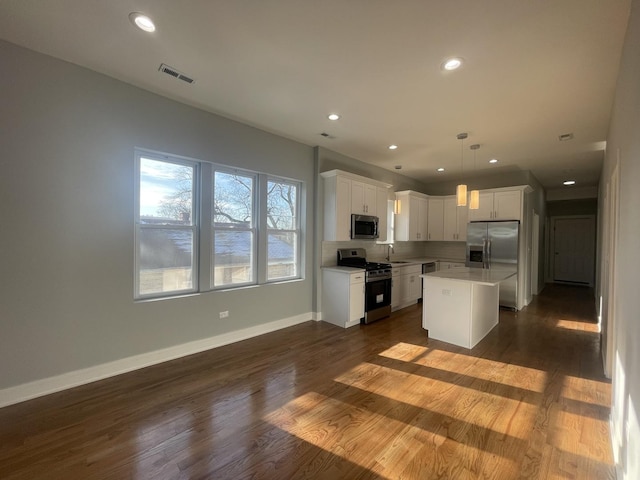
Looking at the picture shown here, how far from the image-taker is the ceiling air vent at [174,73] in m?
2.65

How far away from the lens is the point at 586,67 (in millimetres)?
2469

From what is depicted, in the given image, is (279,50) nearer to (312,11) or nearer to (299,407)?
(312,11)

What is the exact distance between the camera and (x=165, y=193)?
3.35 m

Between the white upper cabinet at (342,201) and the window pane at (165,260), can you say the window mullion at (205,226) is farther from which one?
the white upper cabinet at (342,201)

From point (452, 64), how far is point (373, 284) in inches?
130

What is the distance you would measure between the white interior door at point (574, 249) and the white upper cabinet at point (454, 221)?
492 cm

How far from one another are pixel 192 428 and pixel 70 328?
60.7 inches

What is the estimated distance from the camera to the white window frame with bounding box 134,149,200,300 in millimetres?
3088

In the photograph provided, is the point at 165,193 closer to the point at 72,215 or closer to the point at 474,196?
the point at 72,215

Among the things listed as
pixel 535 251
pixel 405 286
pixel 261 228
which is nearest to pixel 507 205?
pixel 535 251

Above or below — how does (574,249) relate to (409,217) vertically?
below

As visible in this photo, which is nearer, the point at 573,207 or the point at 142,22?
the point at 142,22

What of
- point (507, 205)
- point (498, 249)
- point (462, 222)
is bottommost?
point (498, 249)

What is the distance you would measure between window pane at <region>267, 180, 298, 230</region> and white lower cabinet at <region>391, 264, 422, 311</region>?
7.24ft
